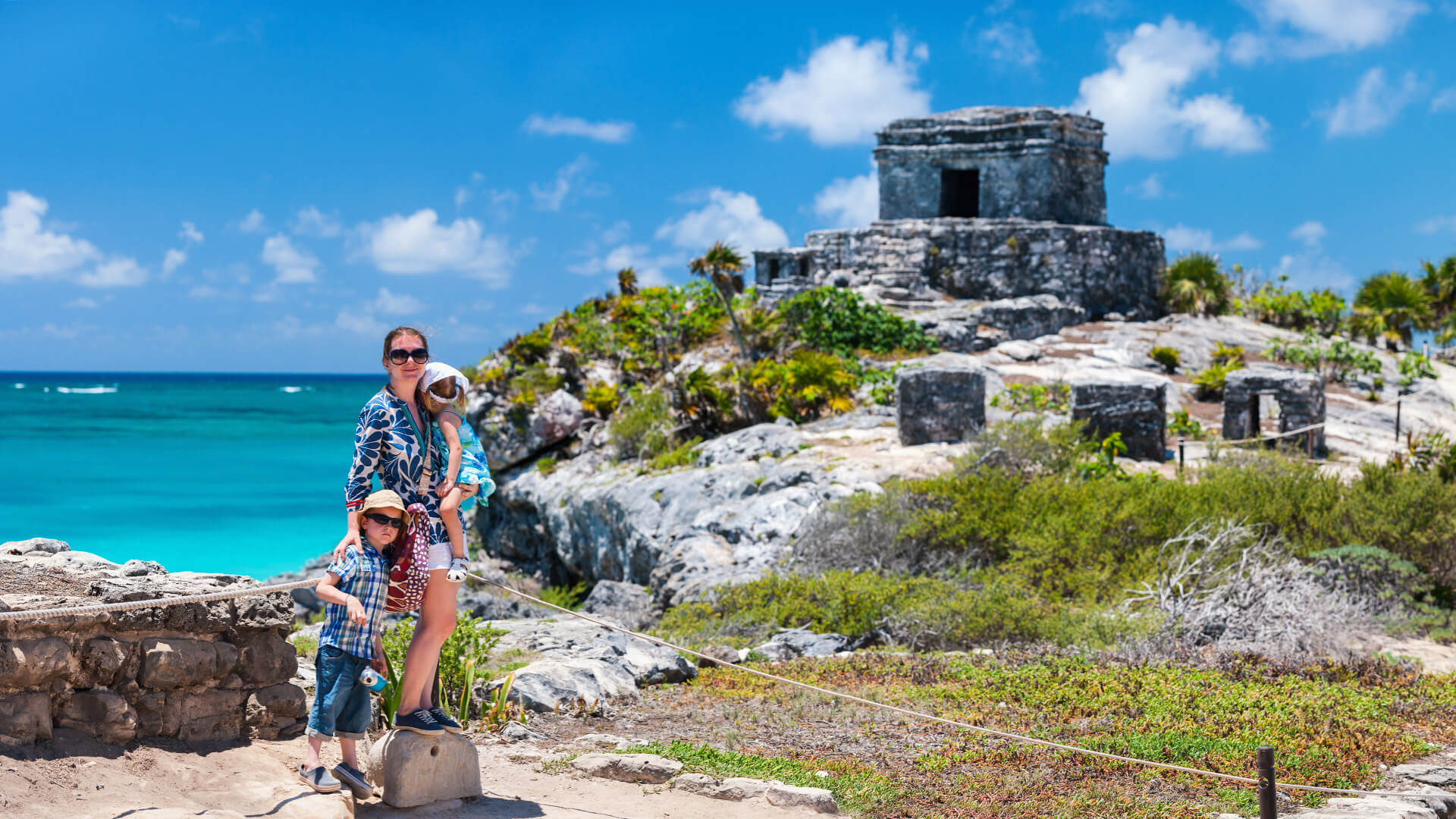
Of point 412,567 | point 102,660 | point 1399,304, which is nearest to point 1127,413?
point 412,567

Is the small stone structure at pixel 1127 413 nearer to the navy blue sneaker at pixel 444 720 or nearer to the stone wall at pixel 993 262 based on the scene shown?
the stone wall at pixel 993 262

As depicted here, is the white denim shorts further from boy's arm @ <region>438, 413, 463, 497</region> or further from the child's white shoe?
boy's arm @ <region>438, 413, 463, 497</region>

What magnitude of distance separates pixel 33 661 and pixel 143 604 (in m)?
0.37

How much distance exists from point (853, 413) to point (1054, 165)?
29.2ft

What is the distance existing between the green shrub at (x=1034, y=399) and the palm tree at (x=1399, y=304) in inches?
520

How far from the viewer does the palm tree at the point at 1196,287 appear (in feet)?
76.3

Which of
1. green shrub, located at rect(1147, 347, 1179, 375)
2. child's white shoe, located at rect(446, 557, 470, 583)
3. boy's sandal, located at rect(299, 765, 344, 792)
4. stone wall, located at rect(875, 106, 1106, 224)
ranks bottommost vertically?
boy's sandal, located at rect(299, 765, 344, 792)

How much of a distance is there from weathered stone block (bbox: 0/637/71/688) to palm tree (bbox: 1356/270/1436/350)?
2754 centimetres

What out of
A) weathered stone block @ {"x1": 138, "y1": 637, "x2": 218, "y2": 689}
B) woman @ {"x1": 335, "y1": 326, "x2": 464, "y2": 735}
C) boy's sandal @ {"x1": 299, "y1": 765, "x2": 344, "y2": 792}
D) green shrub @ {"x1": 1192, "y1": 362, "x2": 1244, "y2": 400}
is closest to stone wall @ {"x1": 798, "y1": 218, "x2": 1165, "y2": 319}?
green shrub @ {"x1": 1192, "y1": 362, "x2": 1244, "y2": 400}

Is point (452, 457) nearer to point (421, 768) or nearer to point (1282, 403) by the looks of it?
point (421, 768)

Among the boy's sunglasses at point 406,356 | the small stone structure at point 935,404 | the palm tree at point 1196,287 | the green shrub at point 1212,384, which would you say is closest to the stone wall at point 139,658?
the boy's sunglasses at point 406,356

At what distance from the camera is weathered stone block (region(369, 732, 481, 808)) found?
13.9 ft

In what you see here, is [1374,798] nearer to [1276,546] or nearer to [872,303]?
[1276,546]

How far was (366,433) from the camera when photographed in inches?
165
